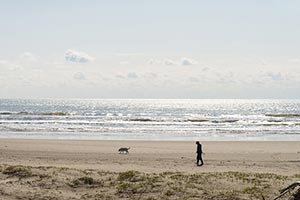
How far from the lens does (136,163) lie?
2183 centimetres

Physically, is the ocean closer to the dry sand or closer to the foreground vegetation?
the dry sand

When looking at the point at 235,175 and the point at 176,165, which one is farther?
the point at 176,165

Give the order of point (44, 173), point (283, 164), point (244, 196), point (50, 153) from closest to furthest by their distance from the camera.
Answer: point (244, 196) < point (44, 173) < point (283, 164) < point (50, 153)

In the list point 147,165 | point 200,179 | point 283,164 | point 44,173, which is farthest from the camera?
point 283,164

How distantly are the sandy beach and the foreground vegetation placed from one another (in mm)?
30

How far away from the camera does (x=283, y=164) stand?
2259cm

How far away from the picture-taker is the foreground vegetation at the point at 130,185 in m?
13.2

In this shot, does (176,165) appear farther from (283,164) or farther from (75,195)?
(75,195)

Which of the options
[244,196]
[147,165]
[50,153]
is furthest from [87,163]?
[244,196]

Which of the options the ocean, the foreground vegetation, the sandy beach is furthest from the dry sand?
the ocean

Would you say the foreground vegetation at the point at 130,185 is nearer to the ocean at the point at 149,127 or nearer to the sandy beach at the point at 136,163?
the sandy beach at the point at 136,163

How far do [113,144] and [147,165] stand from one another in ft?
43.2

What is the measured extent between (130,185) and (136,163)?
7.88 meters

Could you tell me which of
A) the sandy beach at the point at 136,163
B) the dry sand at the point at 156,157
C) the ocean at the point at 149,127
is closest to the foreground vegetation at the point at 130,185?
the sandy beach at the point at 136,163
